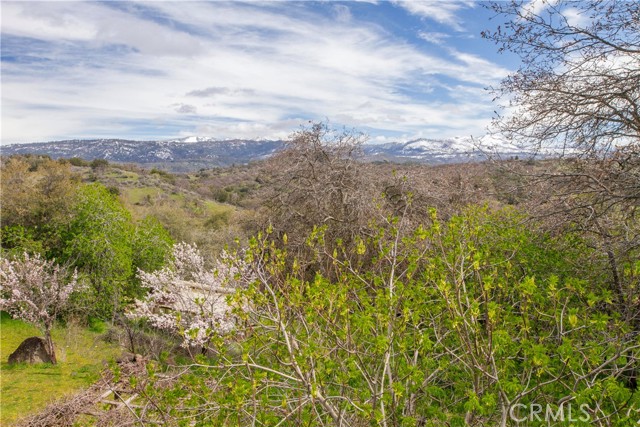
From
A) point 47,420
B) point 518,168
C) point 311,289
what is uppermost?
point 518,168

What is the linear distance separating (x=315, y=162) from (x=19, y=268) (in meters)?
13.0

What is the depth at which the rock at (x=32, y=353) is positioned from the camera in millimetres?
14922

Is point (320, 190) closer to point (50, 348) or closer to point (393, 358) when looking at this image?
point (393, 358)

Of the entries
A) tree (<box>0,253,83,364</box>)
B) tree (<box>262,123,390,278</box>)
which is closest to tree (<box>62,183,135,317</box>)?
tree (<box>0,253,83,364</box>)

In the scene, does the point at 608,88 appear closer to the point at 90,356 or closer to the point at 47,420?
the point at 47,420

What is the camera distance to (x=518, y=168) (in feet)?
28.5

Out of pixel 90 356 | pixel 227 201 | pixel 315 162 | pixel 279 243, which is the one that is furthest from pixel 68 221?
Answer: pixel 227 201

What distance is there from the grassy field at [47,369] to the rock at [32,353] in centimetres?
29

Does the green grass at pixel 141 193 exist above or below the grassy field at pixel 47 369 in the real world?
above

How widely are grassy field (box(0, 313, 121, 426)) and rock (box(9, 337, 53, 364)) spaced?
29 cm

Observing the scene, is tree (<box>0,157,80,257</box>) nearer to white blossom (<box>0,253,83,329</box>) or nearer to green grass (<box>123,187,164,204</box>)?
white blossom (<box>0,253,83,329</box>)

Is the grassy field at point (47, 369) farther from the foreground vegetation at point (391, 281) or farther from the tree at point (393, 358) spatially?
the tree at point (393, 358)

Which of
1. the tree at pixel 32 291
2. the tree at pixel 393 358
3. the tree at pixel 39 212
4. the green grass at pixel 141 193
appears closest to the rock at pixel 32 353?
the tree at pixel 32 291

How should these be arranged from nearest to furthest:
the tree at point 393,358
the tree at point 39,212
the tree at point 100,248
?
1. the tree at point 393,358
2. the tree at point 100,248
3. the tree at point 39,212
